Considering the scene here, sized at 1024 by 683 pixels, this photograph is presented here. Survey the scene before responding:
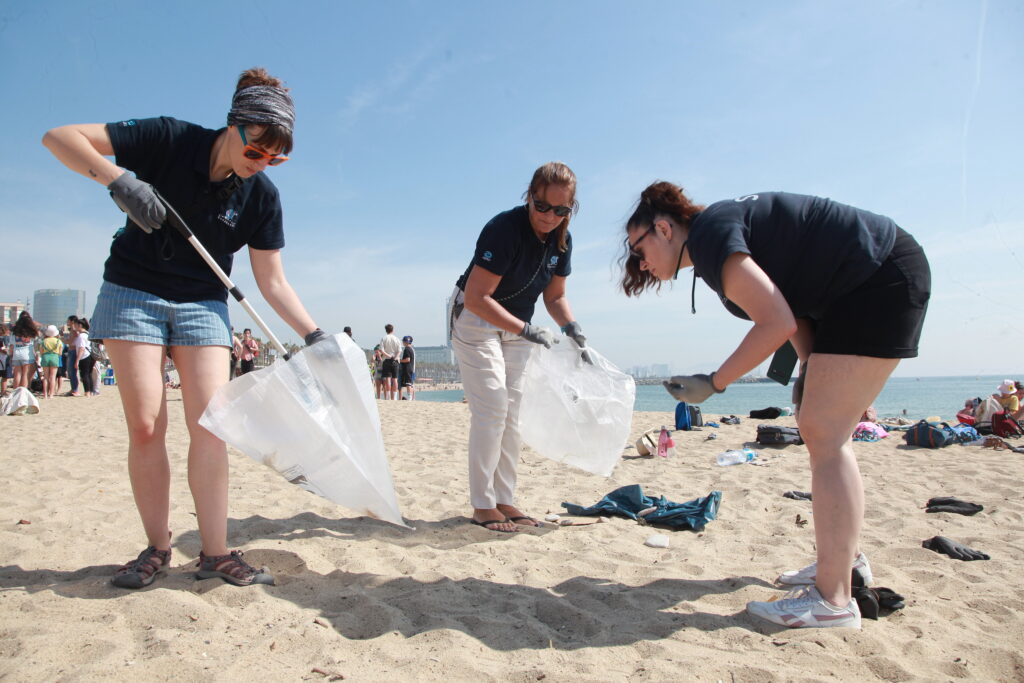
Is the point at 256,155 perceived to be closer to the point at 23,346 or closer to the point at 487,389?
the point at 487,389

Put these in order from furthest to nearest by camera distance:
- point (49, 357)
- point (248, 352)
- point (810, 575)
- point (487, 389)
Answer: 1. point (248, 352)
2. point (49, 357)
3. point (487, 389)
4. point (810, 575)

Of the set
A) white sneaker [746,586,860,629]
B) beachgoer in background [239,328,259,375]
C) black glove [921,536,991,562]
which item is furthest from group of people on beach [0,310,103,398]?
black glove [921,536,991,562]

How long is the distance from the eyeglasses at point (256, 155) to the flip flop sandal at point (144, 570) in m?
1.42

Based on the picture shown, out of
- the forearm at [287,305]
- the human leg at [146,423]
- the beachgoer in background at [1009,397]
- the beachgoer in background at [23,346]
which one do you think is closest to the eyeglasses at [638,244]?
the forearm at [287,305]

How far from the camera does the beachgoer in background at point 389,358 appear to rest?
41.0 ft

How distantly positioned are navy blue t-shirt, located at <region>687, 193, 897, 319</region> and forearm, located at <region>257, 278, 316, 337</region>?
1403mm

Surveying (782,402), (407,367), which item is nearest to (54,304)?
(782,402)

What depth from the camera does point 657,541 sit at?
9.12 feet

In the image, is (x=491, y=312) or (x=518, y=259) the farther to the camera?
(x=518, y=259)

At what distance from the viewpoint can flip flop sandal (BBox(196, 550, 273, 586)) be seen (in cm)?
208

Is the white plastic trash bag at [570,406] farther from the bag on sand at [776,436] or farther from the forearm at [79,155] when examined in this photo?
the bag on sand at [776,436]

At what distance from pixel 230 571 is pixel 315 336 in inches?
34.0

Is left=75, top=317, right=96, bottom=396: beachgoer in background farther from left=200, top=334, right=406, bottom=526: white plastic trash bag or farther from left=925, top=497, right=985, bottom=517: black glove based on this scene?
left=925, top=497, right=985, bottom=517: black glove

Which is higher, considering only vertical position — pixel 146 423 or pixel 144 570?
pixel 146 423
